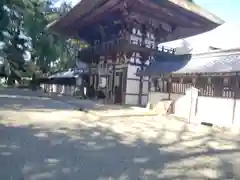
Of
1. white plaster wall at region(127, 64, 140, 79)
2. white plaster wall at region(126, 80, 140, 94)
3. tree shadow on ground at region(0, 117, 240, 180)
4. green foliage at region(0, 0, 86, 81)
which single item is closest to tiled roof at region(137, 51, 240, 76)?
white plaster wall at region(127, 64, 140, 79)

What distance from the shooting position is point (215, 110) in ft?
33.7

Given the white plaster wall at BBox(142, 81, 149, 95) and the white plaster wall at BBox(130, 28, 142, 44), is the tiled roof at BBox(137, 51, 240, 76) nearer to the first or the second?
the white plaster wall at BBox(142, 81, 149, 95)

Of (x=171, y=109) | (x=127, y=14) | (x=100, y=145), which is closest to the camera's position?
(x=100, y=145)

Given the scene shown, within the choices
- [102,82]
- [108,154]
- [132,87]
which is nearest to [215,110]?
[132,87]

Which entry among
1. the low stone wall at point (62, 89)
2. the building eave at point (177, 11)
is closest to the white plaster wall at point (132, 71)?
the building eave at point (177, 11)

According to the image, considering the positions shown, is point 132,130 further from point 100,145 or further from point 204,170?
point 204,170

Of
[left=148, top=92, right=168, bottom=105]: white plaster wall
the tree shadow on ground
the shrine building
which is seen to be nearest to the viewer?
the tree shadow on ground

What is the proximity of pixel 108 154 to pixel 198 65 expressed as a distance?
930 cm

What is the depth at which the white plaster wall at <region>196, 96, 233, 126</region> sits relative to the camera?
9.73 meters

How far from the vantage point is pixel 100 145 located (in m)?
5.38

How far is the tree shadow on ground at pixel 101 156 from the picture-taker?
360 centimetres

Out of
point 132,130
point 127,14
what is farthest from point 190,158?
point 127,14

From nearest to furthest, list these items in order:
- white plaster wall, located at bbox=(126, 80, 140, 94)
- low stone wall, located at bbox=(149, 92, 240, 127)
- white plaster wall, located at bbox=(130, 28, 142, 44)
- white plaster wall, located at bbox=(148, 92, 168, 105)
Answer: low stone wall, located at bbox=(149, 92, 240, 127), white plaster wall, located at bbox=(148, 92, 168, 105), white plaster wall, located at bbox=(126, 80, 140, 94), white plaster wall, located at bbox=(130, 28, 142, 44)

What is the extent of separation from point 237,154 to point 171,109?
6.62 meters
